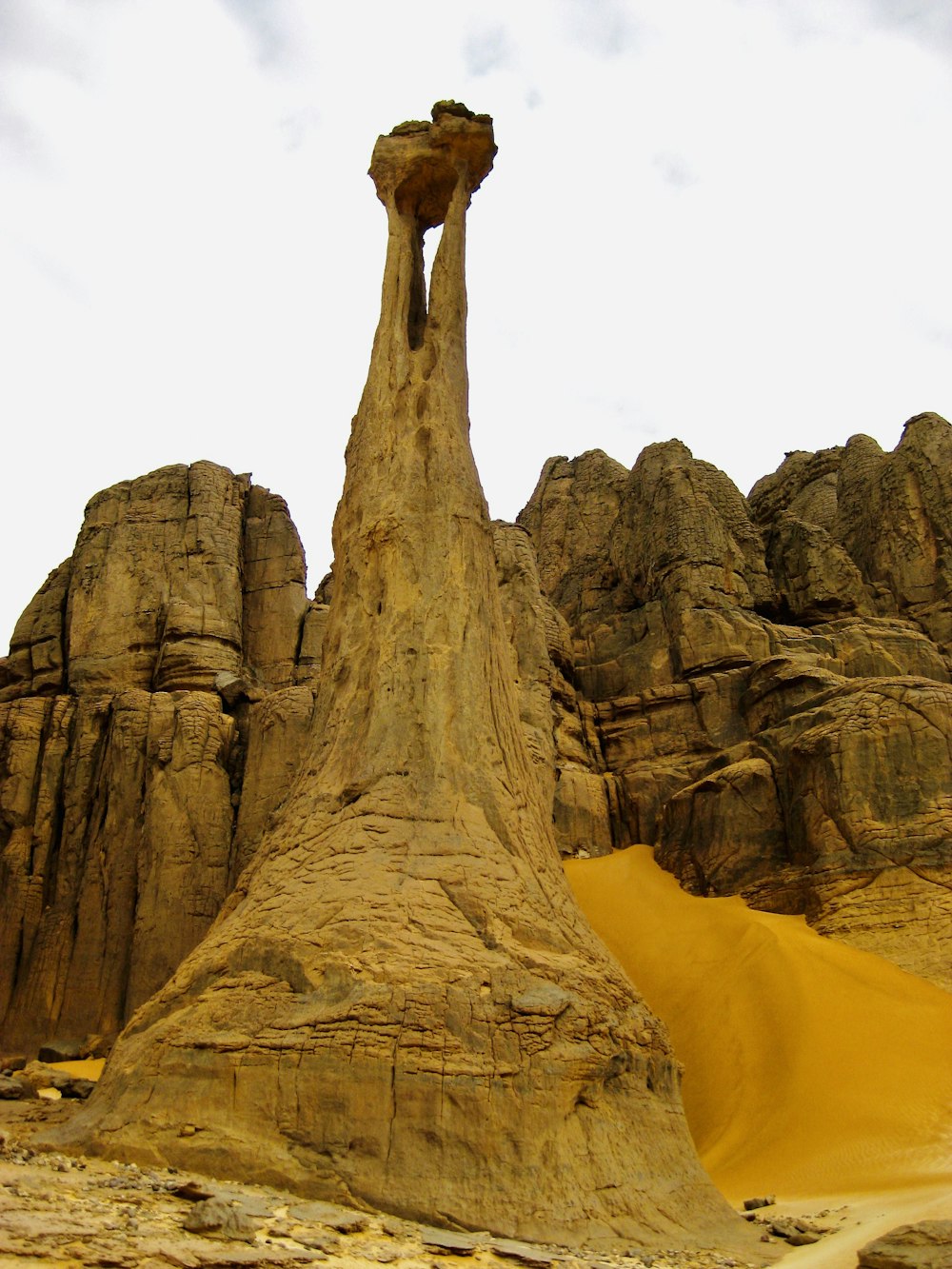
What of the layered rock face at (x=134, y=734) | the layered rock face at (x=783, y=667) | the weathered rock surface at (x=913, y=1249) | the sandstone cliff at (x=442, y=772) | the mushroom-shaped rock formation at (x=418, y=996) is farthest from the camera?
the layered rock face at (x=134, y=734)

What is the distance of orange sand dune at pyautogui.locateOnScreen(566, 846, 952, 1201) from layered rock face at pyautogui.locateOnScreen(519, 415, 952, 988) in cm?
88

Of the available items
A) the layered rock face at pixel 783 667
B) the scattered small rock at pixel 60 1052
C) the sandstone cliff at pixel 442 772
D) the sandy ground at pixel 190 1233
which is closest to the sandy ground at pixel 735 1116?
the sandy ground at pixel 190 1233

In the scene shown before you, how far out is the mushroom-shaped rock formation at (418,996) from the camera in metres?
7.71

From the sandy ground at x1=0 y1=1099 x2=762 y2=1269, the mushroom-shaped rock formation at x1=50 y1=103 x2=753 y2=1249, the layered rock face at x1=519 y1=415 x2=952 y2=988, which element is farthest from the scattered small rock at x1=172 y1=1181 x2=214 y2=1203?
the layered rock face at x1=519 y1=415 x2=952 y2=988

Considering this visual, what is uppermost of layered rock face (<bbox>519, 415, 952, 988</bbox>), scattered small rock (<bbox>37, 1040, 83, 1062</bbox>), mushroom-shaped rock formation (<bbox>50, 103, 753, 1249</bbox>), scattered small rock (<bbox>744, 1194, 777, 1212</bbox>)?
layered rock face (<bbox>519, 415, 952, 988</bbox>)

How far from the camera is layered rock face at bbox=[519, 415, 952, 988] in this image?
16.1 m

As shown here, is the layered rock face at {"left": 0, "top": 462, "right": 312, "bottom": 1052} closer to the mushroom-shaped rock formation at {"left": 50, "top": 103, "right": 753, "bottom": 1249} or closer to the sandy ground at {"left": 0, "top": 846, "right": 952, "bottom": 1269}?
the sandy ground at {"left": 0, "top": 846, "right": 952, "bottom": 1269}

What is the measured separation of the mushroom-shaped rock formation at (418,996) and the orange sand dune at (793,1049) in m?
2.97

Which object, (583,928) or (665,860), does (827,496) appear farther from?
(583,928)

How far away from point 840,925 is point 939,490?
14926 mm

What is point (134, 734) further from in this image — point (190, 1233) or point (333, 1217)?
point (190, 1233)

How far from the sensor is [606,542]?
30.5 metres

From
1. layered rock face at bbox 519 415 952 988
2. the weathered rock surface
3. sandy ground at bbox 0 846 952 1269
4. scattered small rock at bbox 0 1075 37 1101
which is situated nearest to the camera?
sandy ground at bbox 0 846 952 1269

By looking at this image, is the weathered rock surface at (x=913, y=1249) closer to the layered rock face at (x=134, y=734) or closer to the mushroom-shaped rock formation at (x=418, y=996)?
the mushroom-shaped rock formation at (x=418, y=996)
